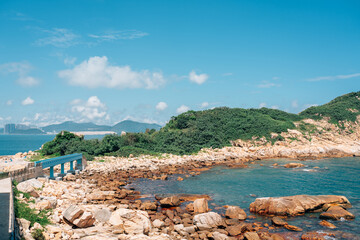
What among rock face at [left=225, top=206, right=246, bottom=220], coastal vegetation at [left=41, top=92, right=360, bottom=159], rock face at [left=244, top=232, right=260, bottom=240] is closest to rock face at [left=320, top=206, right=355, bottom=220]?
rock face at [left=225, top=206, right=246, bottom=220]

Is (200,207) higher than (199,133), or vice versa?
(199,133)


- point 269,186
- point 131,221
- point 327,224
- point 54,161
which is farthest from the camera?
point 269,186

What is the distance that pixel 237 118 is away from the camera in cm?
5053

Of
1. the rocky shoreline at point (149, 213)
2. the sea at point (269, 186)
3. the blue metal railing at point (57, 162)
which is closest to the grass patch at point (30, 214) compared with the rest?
the rocky shoreline at point (149, 213)

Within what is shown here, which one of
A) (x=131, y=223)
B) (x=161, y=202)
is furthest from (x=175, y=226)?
(x=161, y=202)

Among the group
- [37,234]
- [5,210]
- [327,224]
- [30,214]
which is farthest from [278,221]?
[5,210]

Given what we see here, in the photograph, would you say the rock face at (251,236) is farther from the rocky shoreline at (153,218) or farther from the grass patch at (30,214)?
the grass patch at (30,214)

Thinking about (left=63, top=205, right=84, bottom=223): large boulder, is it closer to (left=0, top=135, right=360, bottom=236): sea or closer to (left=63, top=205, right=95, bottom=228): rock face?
(left=63, top=205, right=95, bottom=228): rock face

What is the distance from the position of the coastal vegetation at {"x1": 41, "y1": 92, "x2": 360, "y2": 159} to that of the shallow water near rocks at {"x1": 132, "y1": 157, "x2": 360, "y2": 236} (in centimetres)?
1283

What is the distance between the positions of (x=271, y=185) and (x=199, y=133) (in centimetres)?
2257

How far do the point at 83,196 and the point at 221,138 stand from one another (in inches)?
1261

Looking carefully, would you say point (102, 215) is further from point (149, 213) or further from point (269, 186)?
point (269, 186)

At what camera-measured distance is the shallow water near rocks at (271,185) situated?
13914mm

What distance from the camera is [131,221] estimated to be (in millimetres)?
11102
